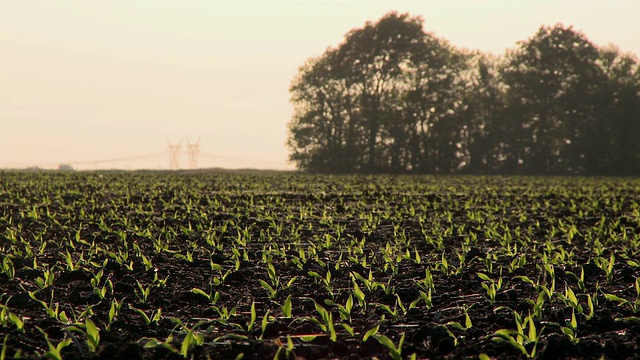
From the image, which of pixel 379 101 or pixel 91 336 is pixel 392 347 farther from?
A: pixel 379 101

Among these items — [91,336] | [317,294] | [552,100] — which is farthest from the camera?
[552,100]

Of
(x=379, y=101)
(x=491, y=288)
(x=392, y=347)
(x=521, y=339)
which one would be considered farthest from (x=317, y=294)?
(x=379, y=101)

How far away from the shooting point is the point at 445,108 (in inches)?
2203

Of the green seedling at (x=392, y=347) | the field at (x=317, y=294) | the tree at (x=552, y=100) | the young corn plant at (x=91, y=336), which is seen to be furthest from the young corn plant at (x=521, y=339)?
the tree at (x=552, y=100)

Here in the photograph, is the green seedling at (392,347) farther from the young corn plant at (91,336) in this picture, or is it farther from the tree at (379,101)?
the tree at (379,101)

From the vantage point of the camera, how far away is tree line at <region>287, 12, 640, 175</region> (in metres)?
54.5

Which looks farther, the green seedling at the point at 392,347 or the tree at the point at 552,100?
the tree at the point at 552,100

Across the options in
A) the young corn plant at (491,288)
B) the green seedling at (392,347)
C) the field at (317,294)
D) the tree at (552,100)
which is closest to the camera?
the green seedling at (392,347)

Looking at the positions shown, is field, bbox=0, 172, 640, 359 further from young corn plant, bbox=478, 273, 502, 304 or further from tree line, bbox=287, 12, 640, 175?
tree line, bbox=287, 12, 640, 175

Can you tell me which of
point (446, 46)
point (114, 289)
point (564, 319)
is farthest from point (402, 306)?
point (446, 46)

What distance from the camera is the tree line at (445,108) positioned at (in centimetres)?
5450

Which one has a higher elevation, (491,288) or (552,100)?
(552,100)

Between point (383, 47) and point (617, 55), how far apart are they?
82.8 feet

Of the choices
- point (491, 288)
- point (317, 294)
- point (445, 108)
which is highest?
point (445, 108)
